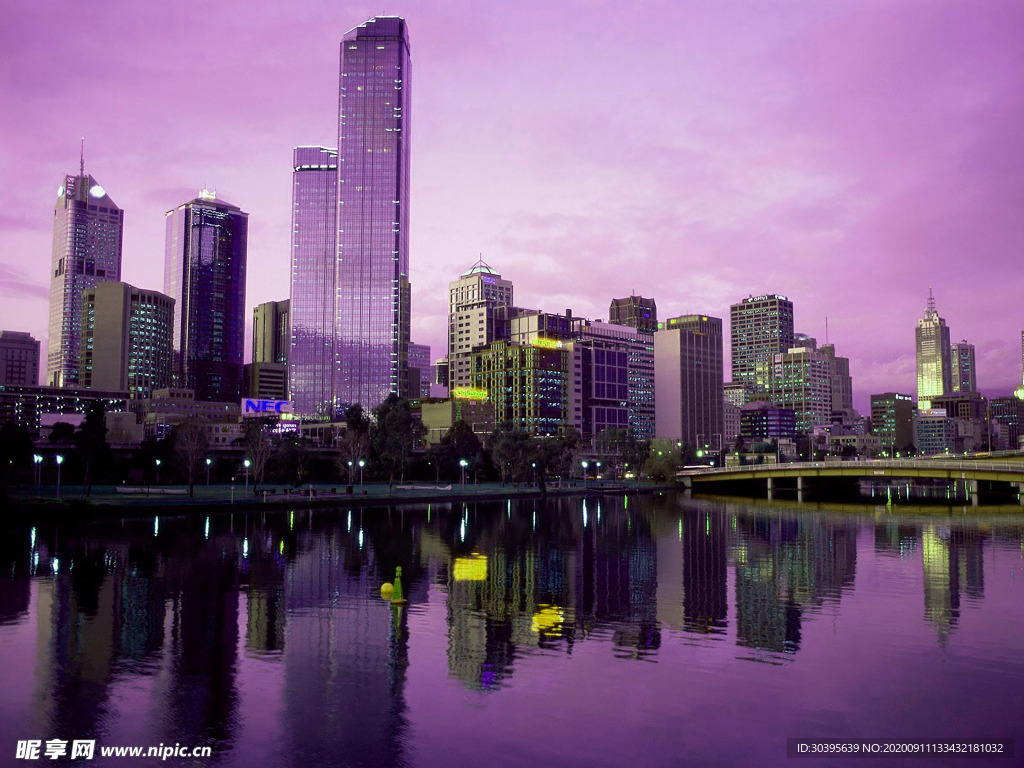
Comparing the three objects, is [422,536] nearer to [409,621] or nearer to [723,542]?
[723,542]

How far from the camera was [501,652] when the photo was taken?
28484 mm

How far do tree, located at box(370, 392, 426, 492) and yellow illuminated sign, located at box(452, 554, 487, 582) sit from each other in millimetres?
86118

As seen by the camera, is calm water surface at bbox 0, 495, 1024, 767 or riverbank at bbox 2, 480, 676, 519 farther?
riverbank at bbox 2, 480, 676, 519

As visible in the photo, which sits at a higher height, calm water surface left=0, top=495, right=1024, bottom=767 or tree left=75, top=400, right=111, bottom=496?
tree left=75, top=400, right=111, bottom=496

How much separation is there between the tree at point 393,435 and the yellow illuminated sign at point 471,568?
86118 mm

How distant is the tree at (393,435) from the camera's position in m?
143

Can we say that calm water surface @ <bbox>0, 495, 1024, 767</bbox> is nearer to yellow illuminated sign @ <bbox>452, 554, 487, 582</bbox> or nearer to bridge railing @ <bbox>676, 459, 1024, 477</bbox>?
yellow illuminated sign @ <bbox>452, 554, 487, 582</bbox>

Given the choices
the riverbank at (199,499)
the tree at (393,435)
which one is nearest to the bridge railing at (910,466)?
the riverbank at (199,499)

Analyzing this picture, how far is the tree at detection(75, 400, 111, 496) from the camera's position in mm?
118000

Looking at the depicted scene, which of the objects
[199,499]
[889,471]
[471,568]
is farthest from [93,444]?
[889,471]

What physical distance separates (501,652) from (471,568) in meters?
21.9

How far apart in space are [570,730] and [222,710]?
9152 mm

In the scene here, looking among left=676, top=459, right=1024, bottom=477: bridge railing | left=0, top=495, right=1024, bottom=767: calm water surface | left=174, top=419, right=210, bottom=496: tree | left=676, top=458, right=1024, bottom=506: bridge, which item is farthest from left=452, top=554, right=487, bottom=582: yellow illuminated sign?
left=676, top=459, right=1024, bottom=477: bridge railing

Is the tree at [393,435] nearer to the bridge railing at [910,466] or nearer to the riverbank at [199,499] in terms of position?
the riverbank at [199,499]
